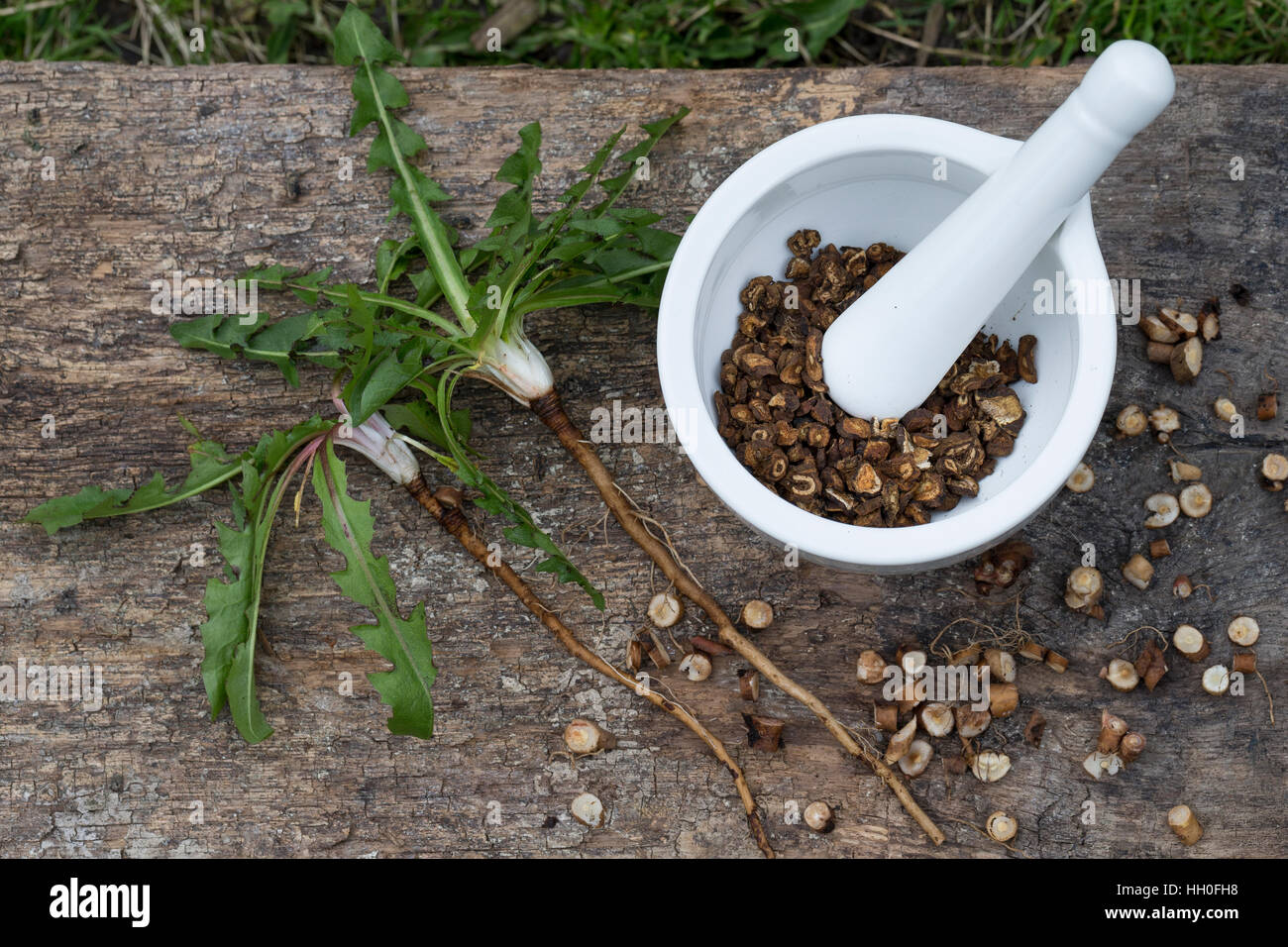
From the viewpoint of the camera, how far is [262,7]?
5.79 feet

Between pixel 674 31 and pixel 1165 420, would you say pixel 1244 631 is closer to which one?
pixel 1165 420

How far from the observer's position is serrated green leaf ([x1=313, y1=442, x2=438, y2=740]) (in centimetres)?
119

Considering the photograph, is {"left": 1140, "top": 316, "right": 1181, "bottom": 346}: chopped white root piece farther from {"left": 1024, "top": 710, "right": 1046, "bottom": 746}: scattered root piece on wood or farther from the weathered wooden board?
{"left": 1024, "top": 710, "right": 1046, "bottom": 746}: scattered root piece on wood

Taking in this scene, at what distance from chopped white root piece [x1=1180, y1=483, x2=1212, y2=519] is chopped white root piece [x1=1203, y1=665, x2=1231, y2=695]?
0.64 feet

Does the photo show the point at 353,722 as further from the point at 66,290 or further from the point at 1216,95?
the point at 1216,95

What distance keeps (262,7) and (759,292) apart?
118 cm

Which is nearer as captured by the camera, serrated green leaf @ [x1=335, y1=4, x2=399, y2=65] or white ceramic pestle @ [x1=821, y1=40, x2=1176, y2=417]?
white ceramic pestle @ [x1=821, y1=40, x2=1176, y2=417]

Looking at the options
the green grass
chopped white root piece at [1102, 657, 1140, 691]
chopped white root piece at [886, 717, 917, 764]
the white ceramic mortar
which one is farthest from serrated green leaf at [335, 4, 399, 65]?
chopped white root piece at [1102, 657, 1140, 691]

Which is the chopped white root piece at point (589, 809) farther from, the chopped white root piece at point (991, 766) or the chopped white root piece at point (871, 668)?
the chopped white root piece at point (991, 766)

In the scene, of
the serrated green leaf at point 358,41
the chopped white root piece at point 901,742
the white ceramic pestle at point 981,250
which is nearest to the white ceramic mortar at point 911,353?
the white ceramic pestle at point 981,250

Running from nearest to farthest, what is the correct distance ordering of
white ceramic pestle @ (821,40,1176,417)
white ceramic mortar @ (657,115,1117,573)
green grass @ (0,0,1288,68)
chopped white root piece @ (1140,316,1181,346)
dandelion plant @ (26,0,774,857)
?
white ceramic pestle @ (821,40,1176,417) → white ceramic mortar @ (657,115,1117,573) → dandelion plant @ (26,0,774,857) → chopped white root piece @ (1140,316,1181,346) → green grass @ (0,0,1288,68)

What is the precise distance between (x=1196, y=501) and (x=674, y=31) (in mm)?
1103

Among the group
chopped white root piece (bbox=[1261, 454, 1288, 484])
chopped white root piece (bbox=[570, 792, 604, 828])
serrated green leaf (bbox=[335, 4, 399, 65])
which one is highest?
serrated green leaf (bbox=[335, 4, 399, 65])

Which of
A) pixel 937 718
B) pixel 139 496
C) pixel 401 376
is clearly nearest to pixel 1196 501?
pixel 937 718
